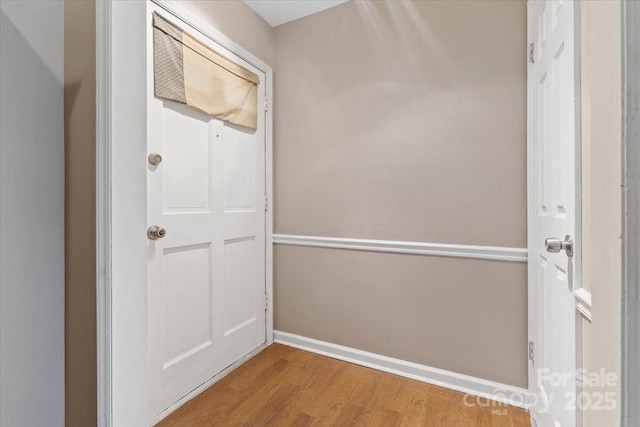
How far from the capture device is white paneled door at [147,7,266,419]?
4.80ft

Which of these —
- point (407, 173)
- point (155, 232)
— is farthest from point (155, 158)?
point (407, 173)

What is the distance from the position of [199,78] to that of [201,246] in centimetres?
97

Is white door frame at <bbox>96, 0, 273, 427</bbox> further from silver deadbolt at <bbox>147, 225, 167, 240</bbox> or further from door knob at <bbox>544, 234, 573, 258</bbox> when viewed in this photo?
door knob at <bbox>544, 234, 573, 258</bbox>

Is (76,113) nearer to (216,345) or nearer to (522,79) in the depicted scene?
(216,345)

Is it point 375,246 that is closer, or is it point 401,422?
point 401,422

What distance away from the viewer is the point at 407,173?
1827 millimetres

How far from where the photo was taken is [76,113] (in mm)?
991

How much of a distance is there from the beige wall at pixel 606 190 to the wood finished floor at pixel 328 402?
1114mm

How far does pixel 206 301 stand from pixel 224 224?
18.9 inches

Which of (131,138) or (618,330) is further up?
(131,138)
